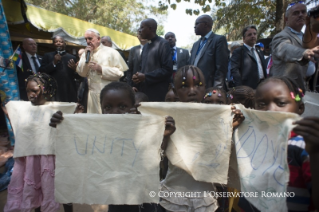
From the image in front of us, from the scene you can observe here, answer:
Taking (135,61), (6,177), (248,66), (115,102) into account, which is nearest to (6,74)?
(6,177)

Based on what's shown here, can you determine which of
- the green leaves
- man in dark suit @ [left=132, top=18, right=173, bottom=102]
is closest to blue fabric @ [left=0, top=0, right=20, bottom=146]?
man in dark suit @ [left=132, top=18, right=173, bottom=102]

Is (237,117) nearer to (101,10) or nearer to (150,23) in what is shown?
(150,23)

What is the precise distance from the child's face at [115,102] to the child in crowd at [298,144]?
3.26 feet

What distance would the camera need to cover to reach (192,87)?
87.0 inches

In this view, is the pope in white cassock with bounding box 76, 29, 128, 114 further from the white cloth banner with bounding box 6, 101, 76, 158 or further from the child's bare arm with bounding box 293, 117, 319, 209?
the child's bare arm with bounding box 293, 117, 319, 209

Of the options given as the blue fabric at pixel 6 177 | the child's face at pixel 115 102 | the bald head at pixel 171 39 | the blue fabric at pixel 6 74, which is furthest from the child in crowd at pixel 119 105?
the bald head at pixel 171 39

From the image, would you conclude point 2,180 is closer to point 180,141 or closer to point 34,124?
point 34,124

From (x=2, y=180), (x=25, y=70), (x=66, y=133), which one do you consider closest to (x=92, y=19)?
(x=25, y=70)

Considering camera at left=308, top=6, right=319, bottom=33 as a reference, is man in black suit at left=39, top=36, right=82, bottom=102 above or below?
below

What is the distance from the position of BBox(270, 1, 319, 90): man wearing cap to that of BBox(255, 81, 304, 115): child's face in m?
1.31

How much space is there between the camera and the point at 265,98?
1530mm

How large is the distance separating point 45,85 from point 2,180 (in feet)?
5.98

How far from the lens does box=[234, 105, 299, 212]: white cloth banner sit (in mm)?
1239

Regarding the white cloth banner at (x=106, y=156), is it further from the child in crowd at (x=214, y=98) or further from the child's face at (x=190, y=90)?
the child in crowd at (x=214, y=98)
